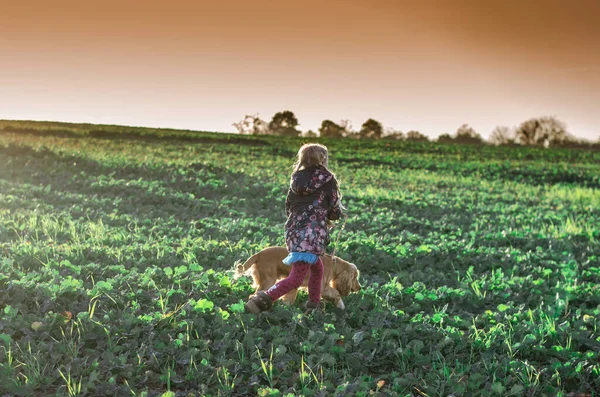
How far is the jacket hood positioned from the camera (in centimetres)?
631

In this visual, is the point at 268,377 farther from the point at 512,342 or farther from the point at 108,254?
the point at 108,254

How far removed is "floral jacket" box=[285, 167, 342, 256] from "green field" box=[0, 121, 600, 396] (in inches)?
31.4

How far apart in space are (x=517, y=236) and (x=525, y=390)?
26.4ft

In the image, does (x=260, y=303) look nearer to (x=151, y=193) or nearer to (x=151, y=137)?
(x=151, y=193)

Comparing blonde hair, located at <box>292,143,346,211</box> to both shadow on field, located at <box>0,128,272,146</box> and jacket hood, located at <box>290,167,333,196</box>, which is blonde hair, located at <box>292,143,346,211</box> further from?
shadow on field, located at <box>0,128,272,146</box>

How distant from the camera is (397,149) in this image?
4056 centimetres

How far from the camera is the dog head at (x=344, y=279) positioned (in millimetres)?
7035

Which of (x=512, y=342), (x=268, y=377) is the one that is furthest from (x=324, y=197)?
(x=512, y=342)

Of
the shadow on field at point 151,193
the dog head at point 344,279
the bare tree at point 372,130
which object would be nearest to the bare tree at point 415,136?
the bare tree at point 372,130

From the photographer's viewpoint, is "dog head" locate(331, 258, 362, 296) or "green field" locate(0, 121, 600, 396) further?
"dog head" locate(331, 258, 362, 296)

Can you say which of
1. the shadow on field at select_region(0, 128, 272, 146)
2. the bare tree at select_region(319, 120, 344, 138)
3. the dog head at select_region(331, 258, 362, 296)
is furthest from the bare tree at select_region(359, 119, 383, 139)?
the dog head at select_region(331, 258, 362, 296)

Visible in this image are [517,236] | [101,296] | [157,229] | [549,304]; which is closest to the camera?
[101,296]

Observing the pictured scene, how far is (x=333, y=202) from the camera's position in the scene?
21.1 ft

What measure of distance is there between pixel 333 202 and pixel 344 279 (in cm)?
110
